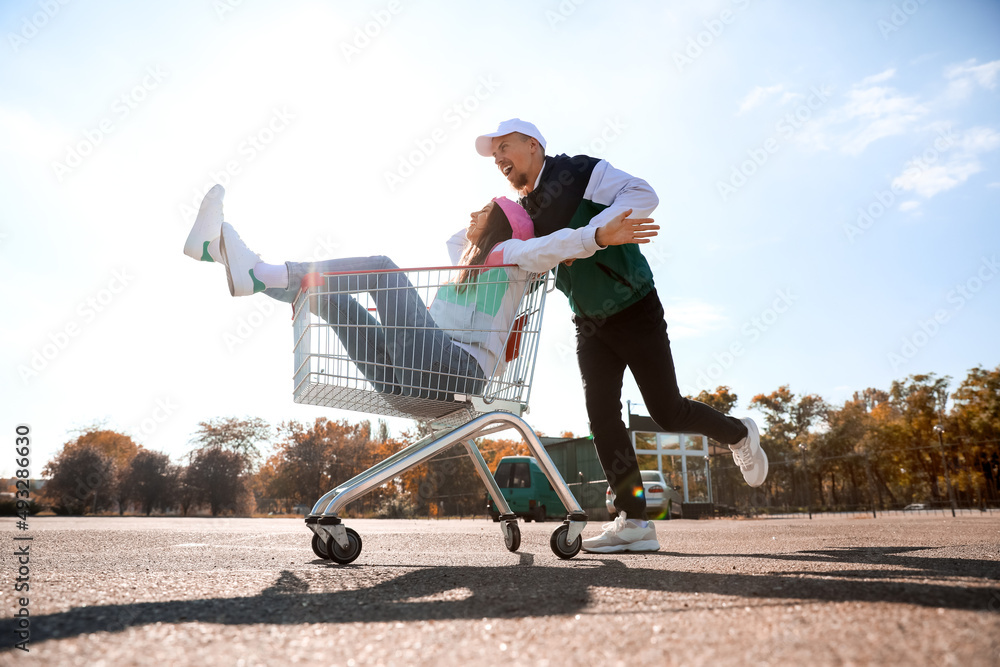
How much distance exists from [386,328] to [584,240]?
1.03 m

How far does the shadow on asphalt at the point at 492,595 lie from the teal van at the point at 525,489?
13.8m

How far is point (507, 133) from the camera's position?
11.5ft

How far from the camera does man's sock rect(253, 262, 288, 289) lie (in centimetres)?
293

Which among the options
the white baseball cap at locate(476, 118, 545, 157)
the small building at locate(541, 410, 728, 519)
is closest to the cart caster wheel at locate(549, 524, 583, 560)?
the white baseball cap at locate(476, 118, 545, 157)

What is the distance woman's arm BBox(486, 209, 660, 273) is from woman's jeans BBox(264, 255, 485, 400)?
2.00ft

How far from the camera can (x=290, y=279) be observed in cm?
296

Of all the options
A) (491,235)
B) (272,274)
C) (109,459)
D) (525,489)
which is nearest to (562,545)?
(491,235)

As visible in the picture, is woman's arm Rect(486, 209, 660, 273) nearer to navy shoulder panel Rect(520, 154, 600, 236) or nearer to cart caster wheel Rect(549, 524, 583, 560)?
navy shoulder panel Rect(520, 154, 600, 236)

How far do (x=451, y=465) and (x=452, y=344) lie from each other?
26.8 meters

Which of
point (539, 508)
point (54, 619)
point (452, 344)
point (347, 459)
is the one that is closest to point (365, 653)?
point (54, 619)

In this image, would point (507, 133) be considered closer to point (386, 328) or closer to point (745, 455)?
point (386, 328)

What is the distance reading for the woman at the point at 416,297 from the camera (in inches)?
115

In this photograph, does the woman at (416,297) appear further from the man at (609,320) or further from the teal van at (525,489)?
the teal van at (525,489)

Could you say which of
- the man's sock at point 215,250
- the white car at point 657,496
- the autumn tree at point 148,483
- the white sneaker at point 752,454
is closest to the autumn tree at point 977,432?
the white car at point 657,496
